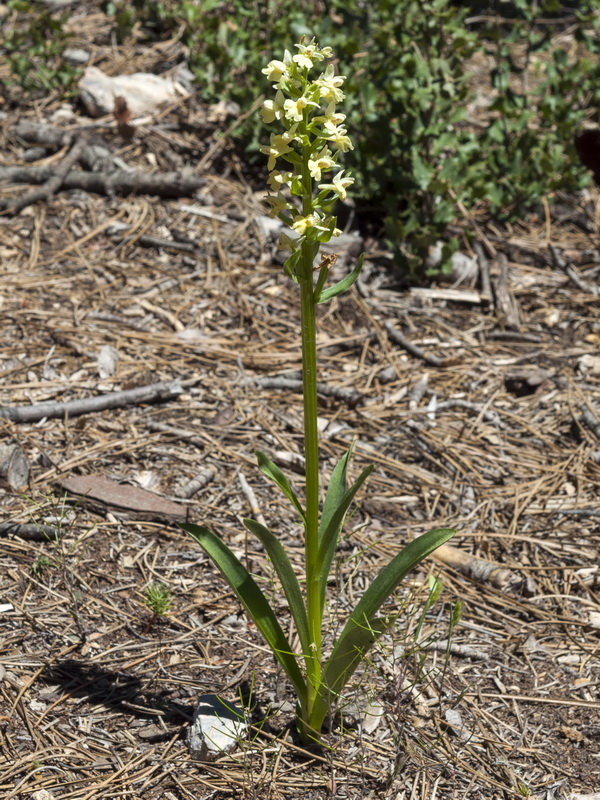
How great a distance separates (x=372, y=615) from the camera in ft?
5.69

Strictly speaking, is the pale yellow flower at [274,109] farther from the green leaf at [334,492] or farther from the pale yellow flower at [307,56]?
the green leaf at [334,492]

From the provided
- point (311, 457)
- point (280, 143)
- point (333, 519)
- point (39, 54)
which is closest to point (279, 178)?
point (280, 143)

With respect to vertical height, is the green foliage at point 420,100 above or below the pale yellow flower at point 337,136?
below

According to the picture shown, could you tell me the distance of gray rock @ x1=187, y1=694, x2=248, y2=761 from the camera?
5.96 ft

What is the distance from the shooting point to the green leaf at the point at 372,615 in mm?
1669

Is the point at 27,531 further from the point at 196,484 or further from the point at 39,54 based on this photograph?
the point at 39,54

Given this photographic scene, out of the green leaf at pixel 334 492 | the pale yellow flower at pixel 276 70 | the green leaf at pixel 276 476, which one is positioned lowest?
the green leaf at pixel 334 492

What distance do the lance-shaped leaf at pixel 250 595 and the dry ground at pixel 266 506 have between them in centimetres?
11

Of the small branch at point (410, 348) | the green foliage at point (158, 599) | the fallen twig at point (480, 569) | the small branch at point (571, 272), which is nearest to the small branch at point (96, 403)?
the green foliage at point (158, 599)

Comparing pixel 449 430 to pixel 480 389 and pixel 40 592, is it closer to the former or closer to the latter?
pixel 480 389

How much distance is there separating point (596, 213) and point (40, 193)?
9.73 feet

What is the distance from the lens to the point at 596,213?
4.44 meters

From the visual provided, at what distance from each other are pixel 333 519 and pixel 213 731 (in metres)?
0.58

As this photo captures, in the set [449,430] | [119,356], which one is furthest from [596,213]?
[119,356]
